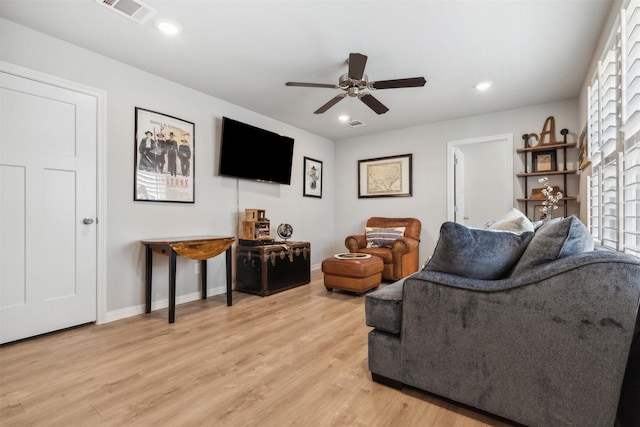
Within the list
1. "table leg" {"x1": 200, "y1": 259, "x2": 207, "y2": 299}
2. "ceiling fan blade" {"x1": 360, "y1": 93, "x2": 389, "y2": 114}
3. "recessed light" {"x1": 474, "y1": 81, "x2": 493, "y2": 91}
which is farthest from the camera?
"table leg" {"x1": 200, "y1": 259, "x2": 207, "y2": 299}

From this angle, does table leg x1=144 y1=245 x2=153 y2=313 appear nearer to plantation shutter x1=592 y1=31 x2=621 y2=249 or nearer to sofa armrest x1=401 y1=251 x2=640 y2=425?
sofa armrest x1=401 y1=251 x2=640 y2=425

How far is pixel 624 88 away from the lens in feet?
5.69

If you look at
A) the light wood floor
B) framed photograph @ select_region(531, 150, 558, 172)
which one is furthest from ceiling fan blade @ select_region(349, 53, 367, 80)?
framed photograph @ select_region(531, 150, 558, 172)

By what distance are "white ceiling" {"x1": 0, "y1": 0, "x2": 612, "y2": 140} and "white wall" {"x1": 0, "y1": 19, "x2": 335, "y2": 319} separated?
0.14 metres

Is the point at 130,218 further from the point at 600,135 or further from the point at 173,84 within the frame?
the point at 600,135

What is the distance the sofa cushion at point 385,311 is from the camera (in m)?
1.69

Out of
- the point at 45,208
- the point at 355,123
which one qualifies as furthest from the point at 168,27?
the point at 355,123

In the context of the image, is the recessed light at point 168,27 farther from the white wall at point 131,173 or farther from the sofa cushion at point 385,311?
the sofa cushion at point 385,311

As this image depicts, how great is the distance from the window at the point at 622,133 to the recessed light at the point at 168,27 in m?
2.92

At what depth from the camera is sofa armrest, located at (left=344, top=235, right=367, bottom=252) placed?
467 centimetres

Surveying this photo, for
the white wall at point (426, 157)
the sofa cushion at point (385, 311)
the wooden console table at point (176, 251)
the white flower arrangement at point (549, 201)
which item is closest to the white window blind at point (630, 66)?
the sofa cushion at point (385, 311)

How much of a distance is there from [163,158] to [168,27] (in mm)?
1331

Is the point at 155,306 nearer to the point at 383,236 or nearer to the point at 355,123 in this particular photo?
the point at 383,236

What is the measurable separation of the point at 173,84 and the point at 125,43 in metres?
0.77
